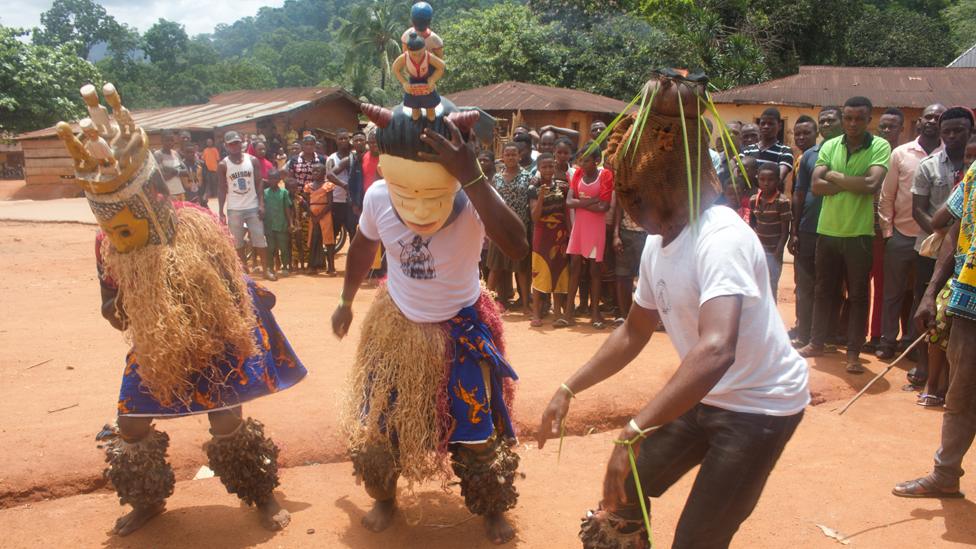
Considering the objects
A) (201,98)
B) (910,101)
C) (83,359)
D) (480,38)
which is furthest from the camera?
(201,98)

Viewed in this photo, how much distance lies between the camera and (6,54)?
23.5 metres

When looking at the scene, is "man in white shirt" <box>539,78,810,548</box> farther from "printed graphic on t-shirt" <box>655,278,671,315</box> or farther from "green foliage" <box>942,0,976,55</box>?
"green foliage" <box>942,0,976,55</box>

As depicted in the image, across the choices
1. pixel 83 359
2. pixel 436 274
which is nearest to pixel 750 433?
pixel 436 274

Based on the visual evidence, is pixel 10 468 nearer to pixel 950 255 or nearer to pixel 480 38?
pixel 950 255

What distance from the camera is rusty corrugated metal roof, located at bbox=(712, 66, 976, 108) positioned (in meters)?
18.5

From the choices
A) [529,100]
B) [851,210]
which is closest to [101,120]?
[851,210]

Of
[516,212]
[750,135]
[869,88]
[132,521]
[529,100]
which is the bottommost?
[132,521]

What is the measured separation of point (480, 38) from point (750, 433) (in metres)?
24.7

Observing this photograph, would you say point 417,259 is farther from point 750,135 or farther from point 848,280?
point 750,135

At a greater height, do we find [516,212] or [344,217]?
[516,212]

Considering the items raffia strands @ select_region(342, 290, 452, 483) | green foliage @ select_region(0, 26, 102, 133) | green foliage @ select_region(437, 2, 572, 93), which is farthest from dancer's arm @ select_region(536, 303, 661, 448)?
green foliage @ select_region(0, 26, 102, 133)

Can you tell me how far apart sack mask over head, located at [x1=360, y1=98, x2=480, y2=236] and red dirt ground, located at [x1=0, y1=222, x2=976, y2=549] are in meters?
1.24

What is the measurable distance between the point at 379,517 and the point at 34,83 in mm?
25788

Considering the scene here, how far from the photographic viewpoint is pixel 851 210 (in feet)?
19.5
